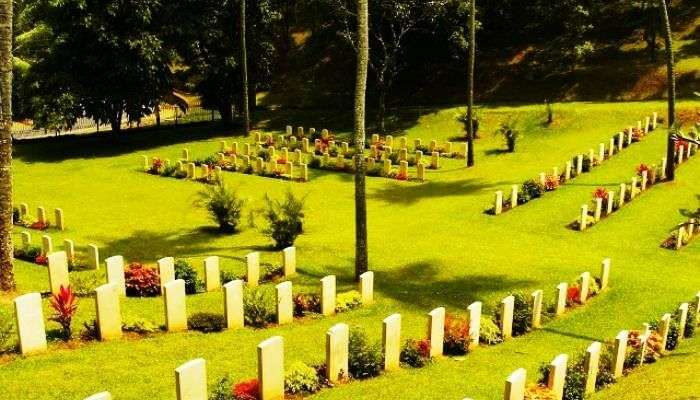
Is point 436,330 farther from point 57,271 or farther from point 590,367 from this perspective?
point 57,271

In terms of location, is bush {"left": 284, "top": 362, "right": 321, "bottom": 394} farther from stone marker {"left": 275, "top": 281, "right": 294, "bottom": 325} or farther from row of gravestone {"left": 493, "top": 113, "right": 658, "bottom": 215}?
row of gravestone {"left": 493, "top": 113, "right": 658, "bottom": 215}

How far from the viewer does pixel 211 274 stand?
47.3ft

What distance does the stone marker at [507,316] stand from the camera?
1262 centimetres

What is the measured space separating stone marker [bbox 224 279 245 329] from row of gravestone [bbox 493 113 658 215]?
1253cm

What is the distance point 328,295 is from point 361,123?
4.38 meters

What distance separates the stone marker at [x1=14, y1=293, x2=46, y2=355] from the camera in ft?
32.7

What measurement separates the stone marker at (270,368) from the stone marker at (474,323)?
4.23 meters

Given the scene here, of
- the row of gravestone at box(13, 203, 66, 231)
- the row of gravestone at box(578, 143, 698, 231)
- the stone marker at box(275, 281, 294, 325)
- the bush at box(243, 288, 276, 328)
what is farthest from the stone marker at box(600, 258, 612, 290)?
the row of gravestone at box(13, 203, 66, 231)

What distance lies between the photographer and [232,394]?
896 centimetres

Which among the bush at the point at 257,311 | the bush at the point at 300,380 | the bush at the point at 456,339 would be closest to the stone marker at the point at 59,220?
the bush at the point at 257,311

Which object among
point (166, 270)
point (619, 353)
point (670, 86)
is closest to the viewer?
point (619, 353)

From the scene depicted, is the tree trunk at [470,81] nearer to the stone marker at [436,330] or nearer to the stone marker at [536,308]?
the stone marker at [536,308]

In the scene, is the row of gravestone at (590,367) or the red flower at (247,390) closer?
the row of gravestone at (590,367)

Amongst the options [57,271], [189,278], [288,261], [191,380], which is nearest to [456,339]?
[288,261]
